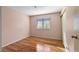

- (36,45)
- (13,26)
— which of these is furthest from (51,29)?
(13,26)

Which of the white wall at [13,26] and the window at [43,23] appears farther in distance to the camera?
the window at [43,23]

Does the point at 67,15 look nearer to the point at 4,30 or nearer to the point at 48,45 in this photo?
the point at 48,45

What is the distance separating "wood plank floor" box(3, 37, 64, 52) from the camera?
77 cm

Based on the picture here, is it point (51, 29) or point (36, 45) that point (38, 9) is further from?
point (36, 45)

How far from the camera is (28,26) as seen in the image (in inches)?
35.6

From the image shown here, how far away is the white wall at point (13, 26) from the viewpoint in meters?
0.75

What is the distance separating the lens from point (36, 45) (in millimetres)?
830

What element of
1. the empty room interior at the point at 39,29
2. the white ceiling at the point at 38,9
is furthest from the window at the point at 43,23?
the white ceiling at the point at 38,9

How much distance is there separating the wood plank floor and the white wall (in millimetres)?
61

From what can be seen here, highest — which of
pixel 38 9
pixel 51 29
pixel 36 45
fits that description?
pixel 38 9

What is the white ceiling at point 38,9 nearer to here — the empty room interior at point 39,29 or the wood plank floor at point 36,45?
the empty room interior at point 39,29

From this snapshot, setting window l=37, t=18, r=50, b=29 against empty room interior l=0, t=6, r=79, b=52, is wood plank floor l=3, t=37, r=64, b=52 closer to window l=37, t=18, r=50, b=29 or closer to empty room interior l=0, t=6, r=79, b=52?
empty room interior l=0, t=6, r=79, b=52

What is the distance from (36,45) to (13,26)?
1.14 feet
